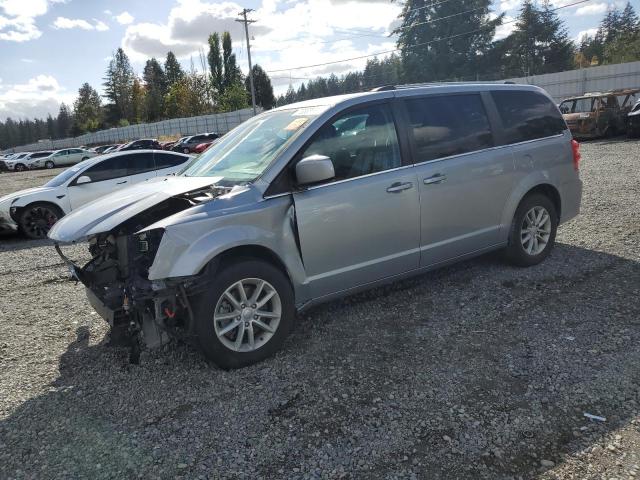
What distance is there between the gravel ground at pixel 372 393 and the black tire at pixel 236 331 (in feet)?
0.42

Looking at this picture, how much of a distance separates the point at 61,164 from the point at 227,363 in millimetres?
44817

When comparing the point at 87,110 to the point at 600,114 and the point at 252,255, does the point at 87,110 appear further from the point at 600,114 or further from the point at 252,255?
the point at 252,255

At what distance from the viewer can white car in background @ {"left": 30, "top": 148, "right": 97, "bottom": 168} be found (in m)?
41.8

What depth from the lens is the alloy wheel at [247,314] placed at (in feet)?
11.9

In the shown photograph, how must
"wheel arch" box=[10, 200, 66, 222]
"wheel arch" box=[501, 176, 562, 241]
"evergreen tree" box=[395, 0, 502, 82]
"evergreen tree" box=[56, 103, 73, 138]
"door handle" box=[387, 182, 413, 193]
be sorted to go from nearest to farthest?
"door handle" box=[387, 182, 413, 193]
"wheel arch" box=[501, 176, 562, 241]
"wheel arch" box=[10, 200, 66, 222]
"evergreen tree" box=[395, 0, 502, 82]
"evergreen tree" box=[56, 103, 73, 138]

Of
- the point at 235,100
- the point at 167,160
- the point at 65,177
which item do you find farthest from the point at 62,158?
the point at 167,160

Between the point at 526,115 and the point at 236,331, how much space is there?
3888 millimetres

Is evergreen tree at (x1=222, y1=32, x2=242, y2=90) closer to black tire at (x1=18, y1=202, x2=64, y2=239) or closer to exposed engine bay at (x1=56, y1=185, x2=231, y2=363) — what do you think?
black tire at (x1=18, y1=202, x2=64, y2=239)

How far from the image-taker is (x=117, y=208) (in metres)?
3.89

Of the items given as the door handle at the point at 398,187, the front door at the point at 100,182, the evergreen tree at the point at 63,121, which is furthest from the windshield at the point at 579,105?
the evergreen tree at the point at 63,121

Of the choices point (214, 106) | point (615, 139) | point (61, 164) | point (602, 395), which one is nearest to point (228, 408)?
point (602, 395)

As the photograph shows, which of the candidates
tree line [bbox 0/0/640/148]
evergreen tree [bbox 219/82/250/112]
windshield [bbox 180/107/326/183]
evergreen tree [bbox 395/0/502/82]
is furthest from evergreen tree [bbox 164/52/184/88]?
windshield [bbox 180/107/326/183]

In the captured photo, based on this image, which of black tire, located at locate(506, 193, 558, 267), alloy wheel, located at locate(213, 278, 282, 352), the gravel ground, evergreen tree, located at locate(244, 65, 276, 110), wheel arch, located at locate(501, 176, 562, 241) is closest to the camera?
the gravel ground

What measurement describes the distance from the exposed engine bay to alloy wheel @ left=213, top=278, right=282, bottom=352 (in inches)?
8.8
